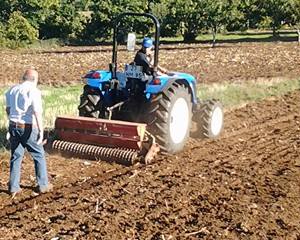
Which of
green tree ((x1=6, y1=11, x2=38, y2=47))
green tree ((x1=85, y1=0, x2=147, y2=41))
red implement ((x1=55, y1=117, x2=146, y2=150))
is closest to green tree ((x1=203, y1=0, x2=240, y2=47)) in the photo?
green tree ((x1=85, y1=0, x2=147, y2=41))

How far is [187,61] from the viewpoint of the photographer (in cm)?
2953

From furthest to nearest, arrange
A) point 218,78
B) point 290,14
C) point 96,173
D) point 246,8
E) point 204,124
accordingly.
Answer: point 246,8
point 290,14
point 218,78
point 204,124
point 96,173

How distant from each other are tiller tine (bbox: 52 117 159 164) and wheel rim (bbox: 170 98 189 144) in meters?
0.43

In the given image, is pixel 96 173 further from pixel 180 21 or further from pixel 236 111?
pixel 180 21

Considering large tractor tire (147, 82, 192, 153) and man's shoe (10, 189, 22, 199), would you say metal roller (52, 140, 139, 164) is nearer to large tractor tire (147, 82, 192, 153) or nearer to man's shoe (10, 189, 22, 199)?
large tractor tire (147, 82, 192, 153)

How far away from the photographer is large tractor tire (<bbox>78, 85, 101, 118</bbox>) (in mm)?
8812

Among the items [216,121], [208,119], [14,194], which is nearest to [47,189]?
[14,194]

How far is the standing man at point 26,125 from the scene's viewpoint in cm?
659

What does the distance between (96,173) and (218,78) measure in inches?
514

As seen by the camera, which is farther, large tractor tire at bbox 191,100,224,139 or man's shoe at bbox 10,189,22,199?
large tractor tire at bbox 191,100,224,139

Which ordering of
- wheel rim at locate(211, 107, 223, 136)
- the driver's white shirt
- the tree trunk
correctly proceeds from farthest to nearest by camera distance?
the tree trunk < wheel rim at locate(211, 107, 223, 136) < the driver's white shirt

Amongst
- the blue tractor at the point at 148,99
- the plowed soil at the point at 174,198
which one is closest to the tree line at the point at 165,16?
the blue tractor at the point at 148,99

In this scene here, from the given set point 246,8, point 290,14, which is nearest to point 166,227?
point 290,14

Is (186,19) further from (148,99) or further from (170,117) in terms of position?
(170,117)
